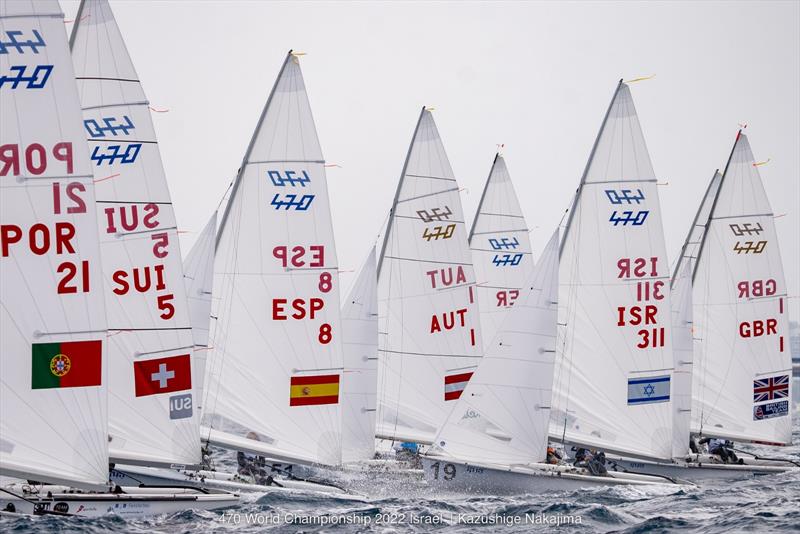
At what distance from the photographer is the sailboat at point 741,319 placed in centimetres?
3959

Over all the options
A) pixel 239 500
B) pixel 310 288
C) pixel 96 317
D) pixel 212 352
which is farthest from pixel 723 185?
pixel 96 317

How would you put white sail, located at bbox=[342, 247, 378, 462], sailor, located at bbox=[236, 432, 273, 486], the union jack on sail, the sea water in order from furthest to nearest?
the union jack on sail → white sail, located at bbox=[342, 247, 378, 462] → sailor, located at bbox=[236, 432, 273, 486] → the sea water

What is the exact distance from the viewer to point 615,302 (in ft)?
113

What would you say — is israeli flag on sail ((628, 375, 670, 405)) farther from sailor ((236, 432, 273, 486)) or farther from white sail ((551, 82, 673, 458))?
sailor ((236, 432, 273, 486))

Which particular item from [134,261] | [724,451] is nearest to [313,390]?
[134,261]

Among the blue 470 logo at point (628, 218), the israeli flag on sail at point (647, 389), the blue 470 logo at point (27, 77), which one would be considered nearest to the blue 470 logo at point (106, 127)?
the blue 470 logo at point (27, 77)

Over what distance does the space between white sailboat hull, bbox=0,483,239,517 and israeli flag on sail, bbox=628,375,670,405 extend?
13422 millimetres

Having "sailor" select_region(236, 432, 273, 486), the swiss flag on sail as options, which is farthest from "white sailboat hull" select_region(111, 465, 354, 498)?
the swiss flag on sail

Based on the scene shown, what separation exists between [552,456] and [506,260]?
44.5ft

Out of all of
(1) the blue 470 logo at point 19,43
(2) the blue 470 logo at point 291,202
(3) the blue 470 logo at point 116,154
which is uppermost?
(1) the blue 470 logo at point 19,43

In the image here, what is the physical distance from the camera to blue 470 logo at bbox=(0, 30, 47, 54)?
65.8 ft

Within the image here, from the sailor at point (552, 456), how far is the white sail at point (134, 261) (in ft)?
34.5

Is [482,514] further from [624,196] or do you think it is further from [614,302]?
[624,196]

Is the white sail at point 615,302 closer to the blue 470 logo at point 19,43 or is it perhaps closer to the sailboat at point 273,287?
the sailboat at point 273,287
